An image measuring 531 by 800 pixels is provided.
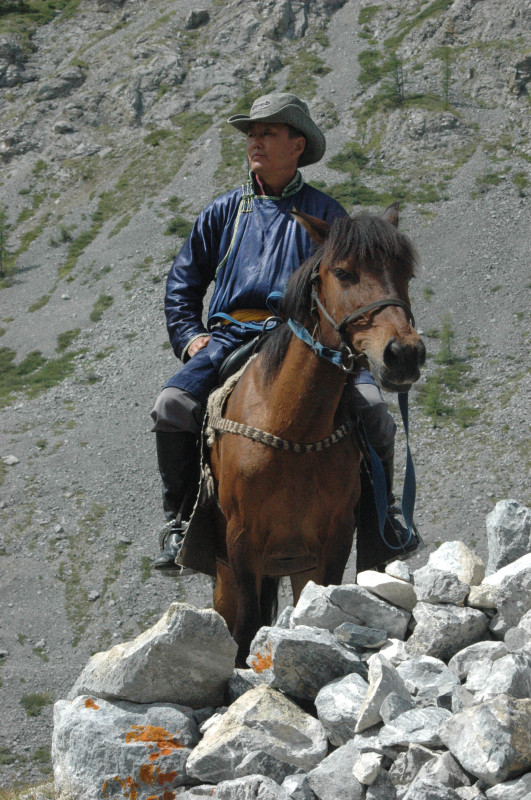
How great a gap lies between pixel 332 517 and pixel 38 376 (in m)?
36.4

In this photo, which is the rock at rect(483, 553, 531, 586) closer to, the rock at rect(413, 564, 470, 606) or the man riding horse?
the rock at rect(413, 564, 470, 606)

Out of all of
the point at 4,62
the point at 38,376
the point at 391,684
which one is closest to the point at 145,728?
the point at 391,684

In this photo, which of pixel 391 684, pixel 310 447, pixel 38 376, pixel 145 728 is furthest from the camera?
pixel 38 376

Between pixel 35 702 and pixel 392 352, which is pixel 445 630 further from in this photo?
pixel 35 702

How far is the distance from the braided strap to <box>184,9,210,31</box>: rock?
2827 inches

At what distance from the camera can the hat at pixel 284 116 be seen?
6.34 m

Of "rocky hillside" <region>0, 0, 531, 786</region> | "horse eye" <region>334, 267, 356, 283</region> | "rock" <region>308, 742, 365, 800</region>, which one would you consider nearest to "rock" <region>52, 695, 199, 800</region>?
"rock" <region>308, 742, 365, 800</region>

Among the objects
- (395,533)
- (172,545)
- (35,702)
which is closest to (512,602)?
(395,533)

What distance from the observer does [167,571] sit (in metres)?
7.03

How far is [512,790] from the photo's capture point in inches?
123

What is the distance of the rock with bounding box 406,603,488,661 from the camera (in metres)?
4.55

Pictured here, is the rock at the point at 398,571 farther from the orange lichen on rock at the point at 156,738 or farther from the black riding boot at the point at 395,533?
the orange lichen on rock at the point at 156,738

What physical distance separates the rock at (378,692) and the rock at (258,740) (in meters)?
0.31

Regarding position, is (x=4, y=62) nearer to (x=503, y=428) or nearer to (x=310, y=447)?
(x=503, y=428)
